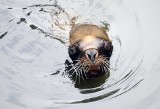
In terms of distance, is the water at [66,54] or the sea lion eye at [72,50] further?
the sea lion eye at [72,50]

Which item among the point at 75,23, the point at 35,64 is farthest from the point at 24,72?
the point at 75,23

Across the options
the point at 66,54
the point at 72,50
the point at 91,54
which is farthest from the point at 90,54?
the point at 66,54

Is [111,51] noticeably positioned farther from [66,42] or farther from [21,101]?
[21,101]

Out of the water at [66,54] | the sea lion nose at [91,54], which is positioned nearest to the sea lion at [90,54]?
the sea lion nose at [91,54]

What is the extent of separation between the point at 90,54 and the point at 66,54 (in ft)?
3.32

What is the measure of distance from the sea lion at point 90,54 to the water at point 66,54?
0.80 ft

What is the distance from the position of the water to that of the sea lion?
0.80 feet

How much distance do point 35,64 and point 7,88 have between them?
74 centimetres

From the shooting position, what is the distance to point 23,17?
9078 mm

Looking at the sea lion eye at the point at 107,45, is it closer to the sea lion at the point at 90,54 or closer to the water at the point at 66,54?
the sea lion at the point at 90,54

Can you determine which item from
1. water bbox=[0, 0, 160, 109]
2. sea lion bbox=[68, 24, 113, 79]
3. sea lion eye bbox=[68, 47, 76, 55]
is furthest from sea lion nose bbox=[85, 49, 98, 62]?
water bbox=[0, 0, 160, 109]

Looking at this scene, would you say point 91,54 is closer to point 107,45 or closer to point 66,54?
point 107,45

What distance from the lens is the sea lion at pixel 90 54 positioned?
7.15 meters

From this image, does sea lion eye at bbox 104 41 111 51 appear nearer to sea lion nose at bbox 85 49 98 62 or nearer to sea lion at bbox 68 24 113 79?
sea lion at bbox 68 24 113 79
